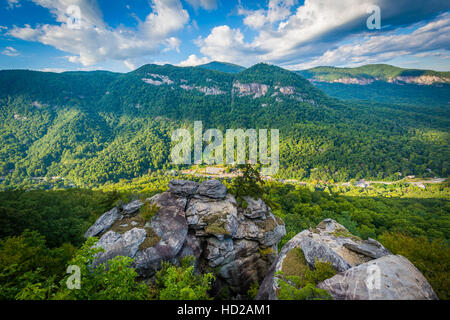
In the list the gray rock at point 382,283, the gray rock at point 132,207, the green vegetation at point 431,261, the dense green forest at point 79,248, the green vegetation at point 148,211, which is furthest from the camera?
the gray rock at point 132,207

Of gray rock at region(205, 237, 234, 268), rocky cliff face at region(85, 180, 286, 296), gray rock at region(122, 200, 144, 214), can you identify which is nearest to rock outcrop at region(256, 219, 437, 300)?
gray rock at region(205, 237, 234, 268)

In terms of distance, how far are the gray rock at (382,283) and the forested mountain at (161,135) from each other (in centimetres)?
11253

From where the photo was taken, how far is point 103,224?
677 inches

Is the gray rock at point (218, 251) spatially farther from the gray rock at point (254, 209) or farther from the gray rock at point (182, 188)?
the gray rock at point (182, 188)

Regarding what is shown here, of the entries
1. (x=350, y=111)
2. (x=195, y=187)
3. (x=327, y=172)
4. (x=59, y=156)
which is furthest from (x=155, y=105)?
(x=350, y=111)

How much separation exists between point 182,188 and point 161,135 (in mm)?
154136

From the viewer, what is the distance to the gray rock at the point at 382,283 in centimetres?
686

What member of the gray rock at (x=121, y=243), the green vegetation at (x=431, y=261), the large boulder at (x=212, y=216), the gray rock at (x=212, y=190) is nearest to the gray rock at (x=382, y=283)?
the green vegetation at (x=431, y=261)

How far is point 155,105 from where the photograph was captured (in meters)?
198

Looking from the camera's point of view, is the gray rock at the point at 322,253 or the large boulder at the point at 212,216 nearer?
the gray rock at the point at 322,253

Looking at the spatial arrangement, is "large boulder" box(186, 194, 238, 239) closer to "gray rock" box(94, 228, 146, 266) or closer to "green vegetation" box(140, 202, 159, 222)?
"green vegetation" box(140, 202, 159, 222)

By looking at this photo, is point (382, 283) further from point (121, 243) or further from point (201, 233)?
point (121, 243)

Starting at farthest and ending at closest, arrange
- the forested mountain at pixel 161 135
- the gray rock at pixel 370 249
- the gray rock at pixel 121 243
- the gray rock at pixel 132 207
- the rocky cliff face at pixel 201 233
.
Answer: the forested mountain at pixel 161 135 < the gray rock at pixel 132 207 < the rocky cliff face at pixel 201 233 < the gray rock at pixel 121 243 < the gray rock at pixel 370 249

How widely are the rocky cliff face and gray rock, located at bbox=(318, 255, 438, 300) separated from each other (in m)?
11.8
